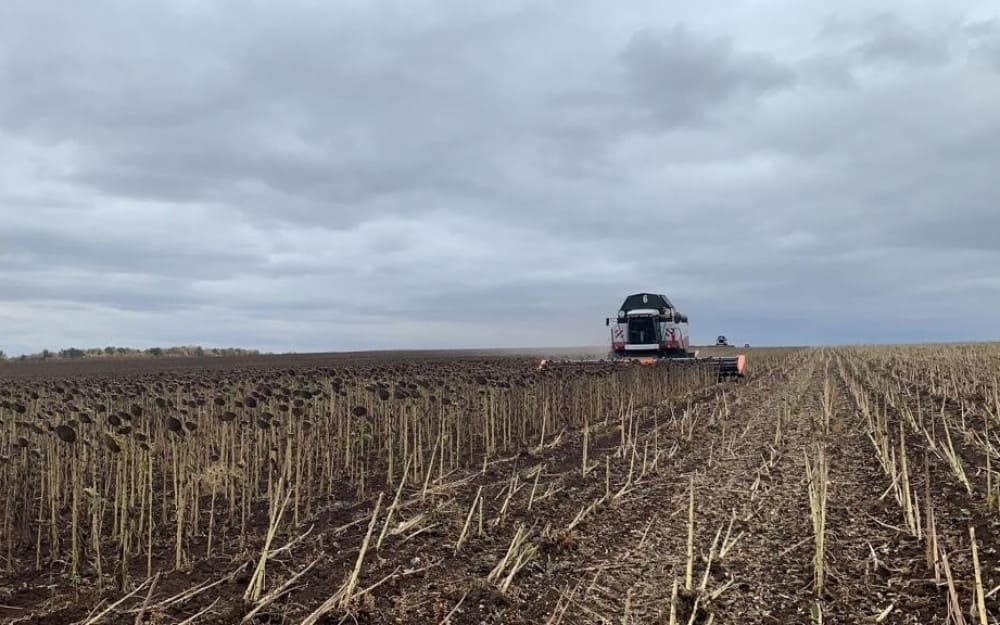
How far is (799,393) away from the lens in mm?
22688

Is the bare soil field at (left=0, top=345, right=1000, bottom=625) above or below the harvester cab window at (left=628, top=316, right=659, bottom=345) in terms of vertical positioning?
below

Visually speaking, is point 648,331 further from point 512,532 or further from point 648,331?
point 512,532

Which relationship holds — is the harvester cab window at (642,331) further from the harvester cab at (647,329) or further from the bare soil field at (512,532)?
the bare soil field at (512,532)

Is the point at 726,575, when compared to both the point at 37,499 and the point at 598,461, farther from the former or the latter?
the point at 37,499

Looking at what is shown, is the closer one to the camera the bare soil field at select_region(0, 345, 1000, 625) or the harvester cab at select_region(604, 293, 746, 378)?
the bare soil field at select_region(0, 345, 1000, 625)

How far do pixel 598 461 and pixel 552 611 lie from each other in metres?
6.15

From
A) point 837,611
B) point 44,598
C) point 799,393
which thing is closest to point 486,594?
point 837,611

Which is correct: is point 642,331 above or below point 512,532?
above

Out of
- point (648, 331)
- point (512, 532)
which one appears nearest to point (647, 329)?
point (648, 331)

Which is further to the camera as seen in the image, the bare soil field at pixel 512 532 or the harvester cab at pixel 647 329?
the harvester cab at pixel 647 329

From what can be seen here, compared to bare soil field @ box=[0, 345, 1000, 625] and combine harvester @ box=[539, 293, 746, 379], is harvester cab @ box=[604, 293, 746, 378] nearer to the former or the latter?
combine harvester @ box=[539, 293, 746, 379]

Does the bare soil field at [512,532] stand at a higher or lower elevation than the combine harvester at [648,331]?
lower

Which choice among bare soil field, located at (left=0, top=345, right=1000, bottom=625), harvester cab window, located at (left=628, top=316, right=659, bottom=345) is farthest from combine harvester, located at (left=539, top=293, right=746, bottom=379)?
bare soil field, located at (left=0, top=345, right=1000, bottom=625)

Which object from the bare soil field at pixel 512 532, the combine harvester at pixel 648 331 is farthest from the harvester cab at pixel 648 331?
the bare soil field at pixel 512 532
